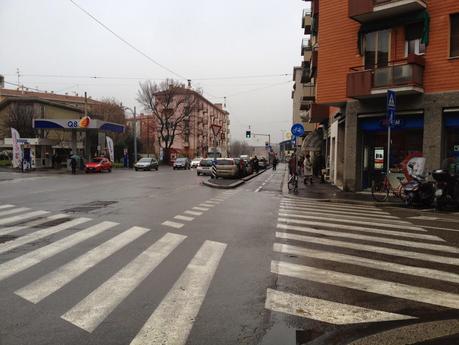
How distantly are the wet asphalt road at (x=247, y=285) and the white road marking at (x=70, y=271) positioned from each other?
0.14 feet

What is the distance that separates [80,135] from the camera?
61125 mm

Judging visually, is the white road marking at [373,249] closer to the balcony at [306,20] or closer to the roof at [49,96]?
the balcony at [306,20]

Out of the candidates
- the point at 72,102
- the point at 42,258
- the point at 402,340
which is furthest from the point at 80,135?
the point at 402,340

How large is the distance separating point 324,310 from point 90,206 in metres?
11.0

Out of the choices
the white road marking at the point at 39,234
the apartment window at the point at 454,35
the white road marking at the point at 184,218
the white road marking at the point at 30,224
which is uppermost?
the apartment window at the point at 454,35

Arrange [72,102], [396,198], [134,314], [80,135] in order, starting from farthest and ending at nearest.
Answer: [72,102]
[80,135]
[396,198]
[134,314]

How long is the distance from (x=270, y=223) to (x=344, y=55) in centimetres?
1241

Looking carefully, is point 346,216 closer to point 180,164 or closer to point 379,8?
point 379,8


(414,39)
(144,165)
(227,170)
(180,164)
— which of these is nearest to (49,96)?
(180,164)

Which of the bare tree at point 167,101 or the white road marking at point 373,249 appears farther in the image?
the bare tree at point 167,101

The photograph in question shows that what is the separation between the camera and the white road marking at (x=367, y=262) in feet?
20.4

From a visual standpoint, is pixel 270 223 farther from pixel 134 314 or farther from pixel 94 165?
pixel 94 165

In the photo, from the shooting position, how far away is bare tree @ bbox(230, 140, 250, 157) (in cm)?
15605

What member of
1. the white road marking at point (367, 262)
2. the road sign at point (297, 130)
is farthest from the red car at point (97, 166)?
the white road marking at point (367, 262)
